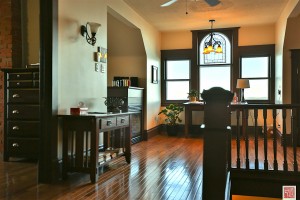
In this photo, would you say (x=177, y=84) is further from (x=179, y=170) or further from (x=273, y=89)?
(x=179, y=170)

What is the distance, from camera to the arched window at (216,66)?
7.66m

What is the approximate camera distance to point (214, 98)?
1.96m

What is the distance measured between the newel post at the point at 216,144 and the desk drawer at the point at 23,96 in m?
2.92

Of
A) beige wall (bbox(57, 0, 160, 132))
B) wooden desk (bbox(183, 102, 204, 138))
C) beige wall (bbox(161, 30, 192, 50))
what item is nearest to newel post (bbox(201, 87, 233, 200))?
beige wall (bbox(57, 0, 160, 132))

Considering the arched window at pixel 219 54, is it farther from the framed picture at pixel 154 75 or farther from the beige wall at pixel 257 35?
the framed picture at pixel 154 75

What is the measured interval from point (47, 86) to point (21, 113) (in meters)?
1.19

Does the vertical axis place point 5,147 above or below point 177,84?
below

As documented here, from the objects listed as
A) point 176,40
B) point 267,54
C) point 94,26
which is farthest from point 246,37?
point 94,26

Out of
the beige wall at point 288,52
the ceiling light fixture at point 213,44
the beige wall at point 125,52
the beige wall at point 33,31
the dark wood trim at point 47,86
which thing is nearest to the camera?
the dark wood trim at point 47,86

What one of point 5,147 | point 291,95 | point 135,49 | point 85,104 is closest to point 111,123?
point 85,104

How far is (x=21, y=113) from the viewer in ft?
13.6

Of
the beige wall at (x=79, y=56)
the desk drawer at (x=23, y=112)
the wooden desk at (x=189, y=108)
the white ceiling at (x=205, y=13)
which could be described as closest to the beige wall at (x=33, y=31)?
the desk drawer at (x=23, y=112)

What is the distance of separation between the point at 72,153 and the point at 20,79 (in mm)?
1507

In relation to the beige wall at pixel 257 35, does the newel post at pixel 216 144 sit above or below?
below
